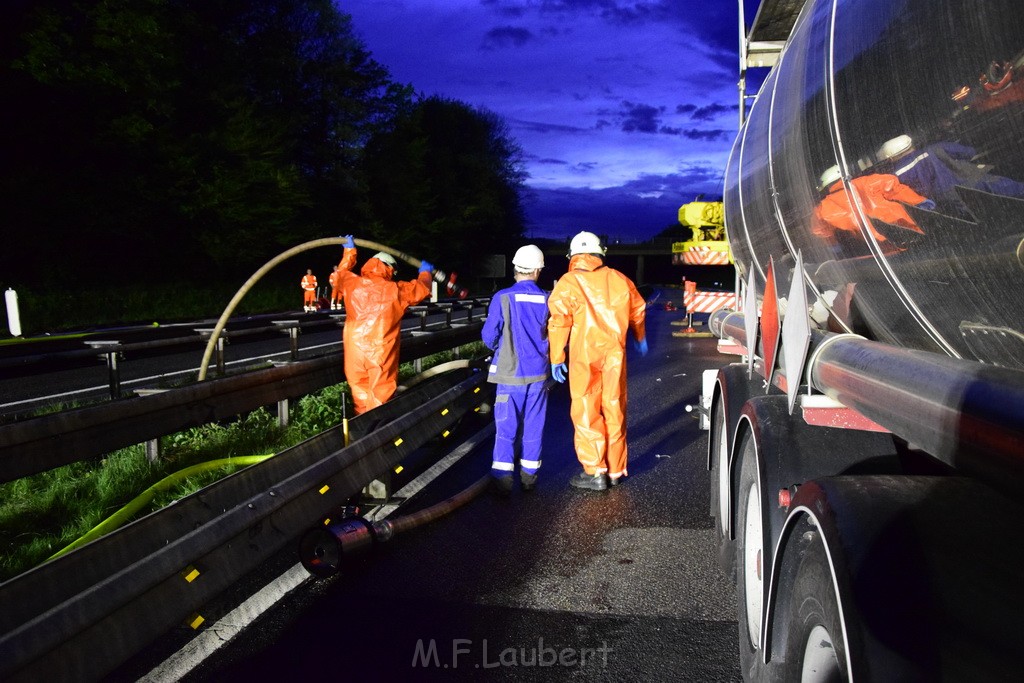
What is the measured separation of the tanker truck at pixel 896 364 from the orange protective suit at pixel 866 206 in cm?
1

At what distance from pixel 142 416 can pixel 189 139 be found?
30741 mm

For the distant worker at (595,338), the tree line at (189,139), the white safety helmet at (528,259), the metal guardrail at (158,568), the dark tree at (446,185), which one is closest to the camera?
the metal guardrail at (158,568)

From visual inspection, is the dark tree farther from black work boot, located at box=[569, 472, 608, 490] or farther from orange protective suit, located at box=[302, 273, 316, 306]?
black work boot, located at box=[569, 472, 608, 490]

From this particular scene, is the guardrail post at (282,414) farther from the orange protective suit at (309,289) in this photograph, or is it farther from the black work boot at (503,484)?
the orange protective suit at (309,289)

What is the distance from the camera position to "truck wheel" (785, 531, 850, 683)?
1901 mm

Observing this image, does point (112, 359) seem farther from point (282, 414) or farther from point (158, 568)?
point (158, 568)

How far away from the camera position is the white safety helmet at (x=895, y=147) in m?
2.21

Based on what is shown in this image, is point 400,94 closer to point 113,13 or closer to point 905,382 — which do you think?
point 113,13

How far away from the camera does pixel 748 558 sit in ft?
11.4

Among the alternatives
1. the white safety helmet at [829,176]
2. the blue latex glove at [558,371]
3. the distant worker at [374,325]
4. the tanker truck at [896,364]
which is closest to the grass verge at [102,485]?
the distant worker at [374,325]

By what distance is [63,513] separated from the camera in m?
5.65

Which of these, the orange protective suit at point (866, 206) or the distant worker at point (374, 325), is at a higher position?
the orange protective suit at point (866, 206)

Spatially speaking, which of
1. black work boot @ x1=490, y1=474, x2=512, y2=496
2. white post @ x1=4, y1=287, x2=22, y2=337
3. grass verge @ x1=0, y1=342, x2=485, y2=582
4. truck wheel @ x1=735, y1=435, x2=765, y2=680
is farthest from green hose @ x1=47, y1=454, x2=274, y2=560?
white post @ x1=4, y1=287, x2=22, y2=337

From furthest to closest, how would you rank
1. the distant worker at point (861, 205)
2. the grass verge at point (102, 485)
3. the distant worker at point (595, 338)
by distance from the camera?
1. the distant worker at point (595, 338)
2. the grass verge at point (102, 485)
3. the distant worker at point (861, 205)
